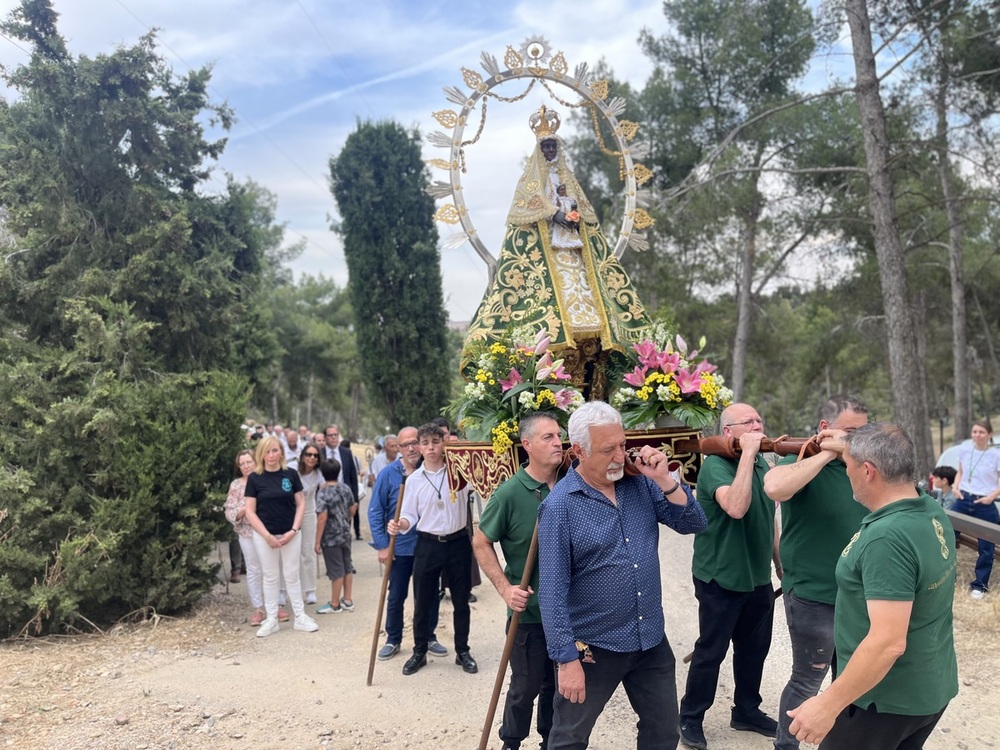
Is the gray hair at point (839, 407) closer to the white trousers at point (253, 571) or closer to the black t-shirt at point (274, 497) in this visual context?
the black t-shirt at point (274, 497)

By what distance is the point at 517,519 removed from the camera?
3988 mm

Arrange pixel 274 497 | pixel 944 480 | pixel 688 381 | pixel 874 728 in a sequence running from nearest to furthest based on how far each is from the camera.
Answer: pixel 874 728
pixel 688 381
pixel 274 497
pixel 944 480

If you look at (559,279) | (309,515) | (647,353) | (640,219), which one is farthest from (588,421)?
(309,515)

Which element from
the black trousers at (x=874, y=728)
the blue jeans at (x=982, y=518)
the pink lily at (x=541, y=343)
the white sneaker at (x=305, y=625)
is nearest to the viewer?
the black trousers at (x=874, y=728)

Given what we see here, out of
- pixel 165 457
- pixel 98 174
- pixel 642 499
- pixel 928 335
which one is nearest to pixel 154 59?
pixel 98 174

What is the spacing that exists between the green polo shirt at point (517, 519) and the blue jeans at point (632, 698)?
29.8 inches

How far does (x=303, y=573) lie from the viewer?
823 centimetres

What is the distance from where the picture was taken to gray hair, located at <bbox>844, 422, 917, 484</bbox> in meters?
2.60

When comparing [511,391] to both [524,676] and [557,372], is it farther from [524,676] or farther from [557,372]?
[524,676]

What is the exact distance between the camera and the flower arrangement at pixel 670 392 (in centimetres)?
443

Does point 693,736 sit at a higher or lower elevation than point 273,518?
lower

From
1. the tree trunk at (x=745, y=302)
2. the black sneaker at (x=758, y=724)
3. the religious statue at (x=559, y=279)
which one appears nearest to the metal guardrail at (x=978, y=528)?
the black sneaker at (x=758, y=724)

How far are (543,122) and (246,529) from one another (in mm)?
4542

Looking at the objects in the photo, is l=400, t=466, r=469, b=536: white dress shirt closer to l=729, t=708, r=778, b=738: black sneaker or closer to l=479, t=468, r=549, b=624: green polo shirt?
l=479, t=468, r=549, b=624: green polo shirt
